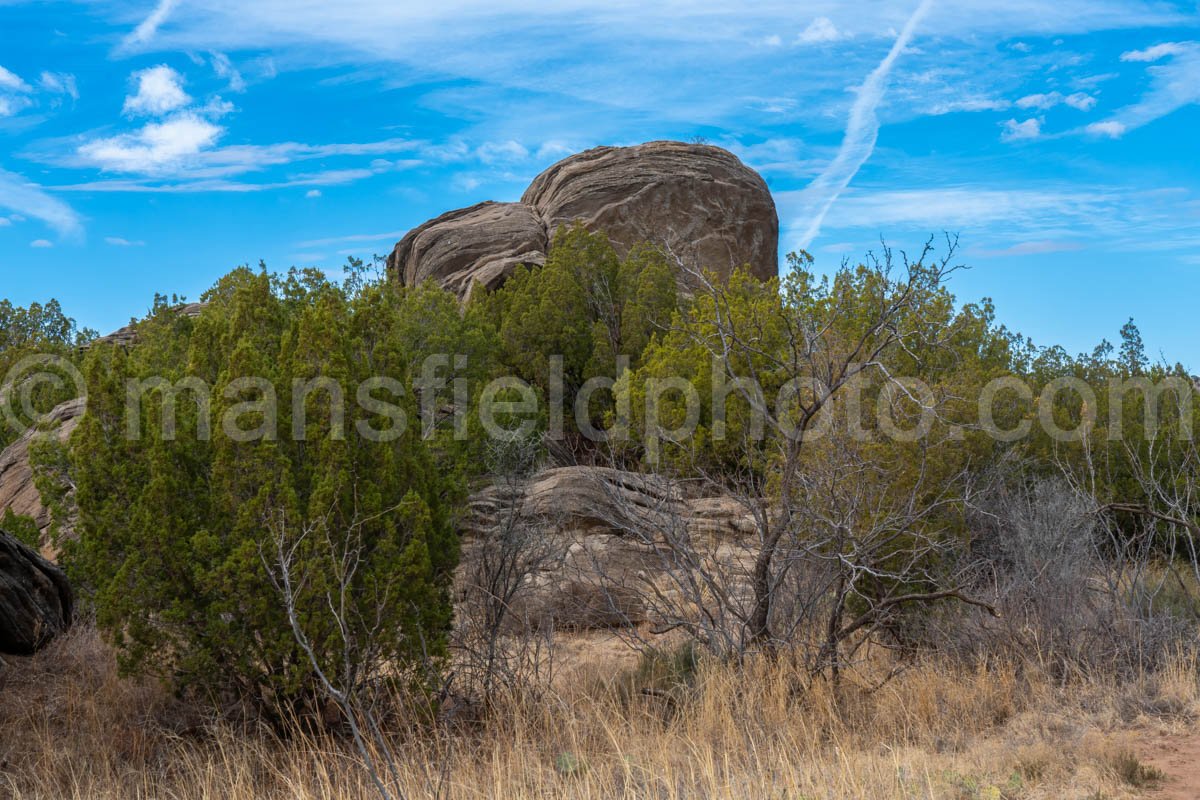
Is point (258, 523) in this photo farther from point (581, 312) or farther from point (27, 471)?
point (581, 312)

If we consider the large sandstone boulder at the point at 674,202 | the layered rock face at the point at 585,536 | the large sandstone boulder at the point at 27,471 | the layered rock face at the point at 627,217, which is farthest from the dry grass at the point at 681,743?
the large sandstone boulder at the point at 674,202

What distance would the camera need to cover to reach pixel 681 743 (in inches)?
256

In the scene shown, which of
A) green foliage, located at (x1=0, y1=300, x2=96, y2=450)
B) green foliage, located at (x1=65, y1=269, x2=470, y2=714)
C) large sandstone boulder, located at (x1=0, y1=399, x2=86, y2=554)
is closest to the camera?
green foliage, located at (x1=65, y1=269, x2=470, y2=714)

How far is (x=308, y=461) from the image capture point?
803 centimetres

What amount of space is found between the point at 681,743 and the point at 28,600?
669cm

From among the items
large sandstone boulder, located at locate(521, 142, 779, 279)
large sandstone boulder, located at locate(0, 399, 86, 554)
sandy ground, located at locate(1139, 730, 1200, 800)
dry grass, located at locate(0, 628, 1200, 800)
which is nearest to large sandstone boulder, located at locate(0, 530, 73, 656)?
dry grass, located at locate(0, 628, 1200, 800)

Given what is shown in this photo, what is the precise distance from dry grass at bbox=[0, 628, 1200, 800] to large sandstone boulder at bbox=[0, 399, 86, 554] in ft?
23.1

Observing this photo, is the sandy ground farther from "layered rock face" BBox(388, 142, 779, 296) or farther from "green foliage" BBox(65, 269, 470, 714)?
"layered rock face" BBox(388, 142, 779, 296)

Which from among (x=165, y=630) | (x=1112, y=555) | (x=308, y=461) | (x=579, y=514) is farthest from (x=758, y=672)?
(x=1112, y=555)

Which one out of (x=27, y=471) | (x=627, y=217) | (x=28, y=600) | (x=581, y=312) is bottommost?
(x=28, y=600)

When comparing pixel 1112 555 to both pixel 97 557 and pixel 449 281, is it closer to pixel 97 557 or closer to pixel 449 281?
pixel 97 557

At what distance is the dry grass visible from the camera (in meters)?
5.39

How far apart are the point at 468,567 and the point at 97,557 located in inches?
144

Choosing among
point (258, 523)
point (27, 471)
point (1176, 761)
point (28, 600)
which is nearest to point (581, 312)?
point (27, 471)
